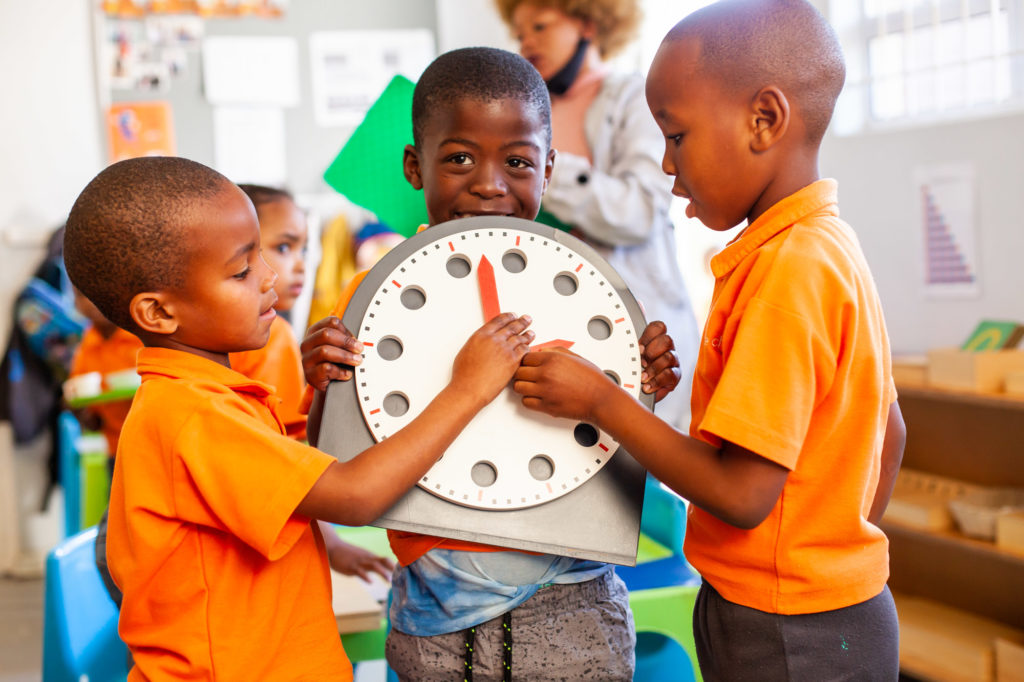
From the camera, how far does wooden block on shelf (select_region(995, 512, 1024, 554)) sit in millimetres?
2061

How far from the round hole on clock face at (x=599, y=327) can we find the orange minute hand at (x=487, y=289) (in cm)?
11

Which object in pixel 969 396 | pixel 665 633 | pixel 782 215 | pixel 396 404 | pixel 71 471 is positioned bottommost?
pixel 71 471

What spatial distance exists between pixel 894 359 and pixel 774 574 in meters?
1.80

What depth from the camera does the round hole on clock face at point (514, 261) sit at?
103 cm

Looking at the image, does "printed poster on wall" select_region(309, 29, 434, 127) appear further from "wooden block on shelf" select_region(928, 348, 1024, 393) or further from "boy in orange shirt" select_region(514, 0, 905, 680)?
"boy in orange shirt" select_region(514, 0, 905, 680)

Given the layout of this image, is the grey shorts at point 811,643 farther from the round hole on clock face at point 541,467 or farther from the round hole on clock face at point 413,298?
the round hole on clock face at point 413,298

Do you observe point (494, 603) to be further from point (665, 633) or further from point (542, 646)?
point (665, 633)

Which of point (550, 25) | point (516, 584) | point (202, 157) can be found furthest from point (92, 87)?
point (516, 584)

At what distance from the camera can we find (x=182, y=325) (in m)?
1.00

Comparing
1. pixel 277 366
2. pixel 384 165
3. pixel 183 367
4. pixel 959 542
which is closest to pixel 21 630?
pixel 277 366

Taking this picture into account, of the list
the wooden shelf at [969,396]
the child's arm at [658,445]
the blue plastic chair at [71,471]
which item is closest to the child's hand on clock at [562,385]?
the child's arm at [658,445]

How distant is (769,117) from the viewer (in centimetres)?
92

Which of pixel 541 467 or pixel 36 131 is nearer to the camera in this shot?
pixel 541 467

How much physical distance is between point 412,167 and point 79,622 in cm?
90
